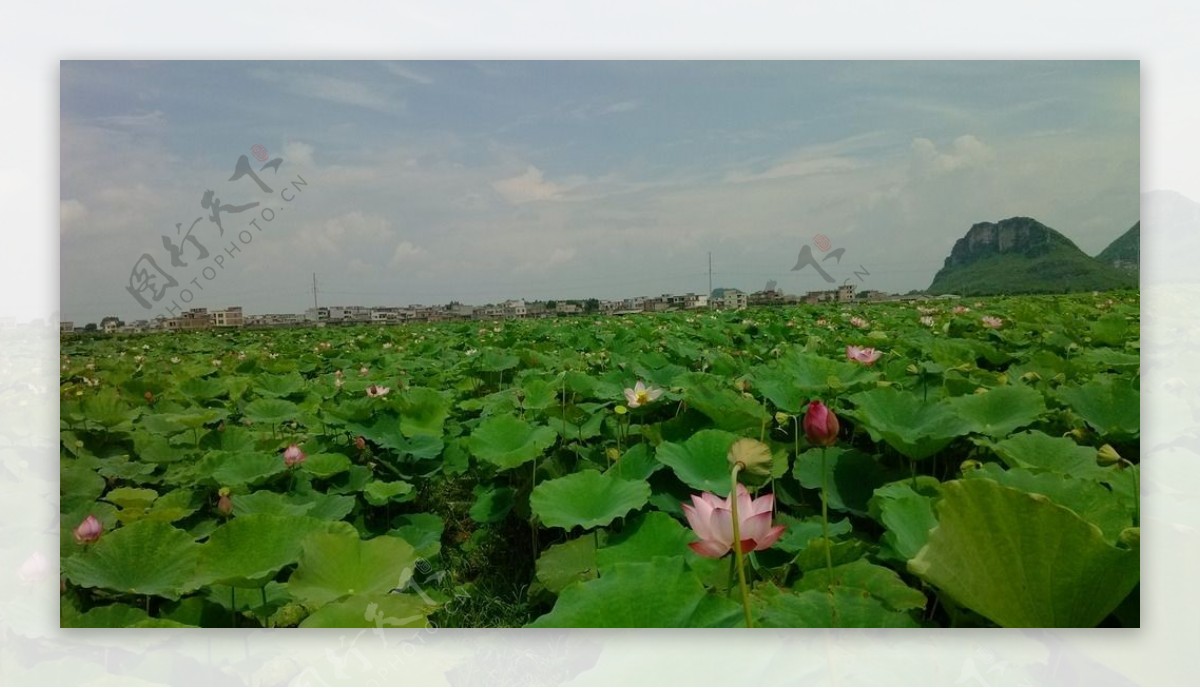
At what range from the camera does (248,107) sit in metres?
2.05

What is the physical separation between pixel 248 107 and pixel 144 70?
0.25 meters

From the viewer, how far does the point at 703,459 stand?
5.54ft

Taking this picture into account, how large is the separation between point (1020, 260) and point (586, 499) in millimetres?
1441

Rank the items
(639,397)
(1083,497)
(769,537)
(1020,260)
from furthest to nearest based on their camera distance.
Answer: (1020,260) → (639,397) → (1083,497) → (769,537)

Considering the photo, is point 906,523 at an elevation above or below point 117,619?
above

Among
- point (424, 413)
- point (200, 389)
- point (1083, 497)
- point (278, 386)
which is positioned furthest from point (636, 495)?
point (200, 389)

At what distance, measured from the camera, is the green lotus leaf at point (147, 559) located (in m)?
1.44

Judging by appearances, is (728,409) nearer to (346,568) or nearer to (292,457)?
(346,568)

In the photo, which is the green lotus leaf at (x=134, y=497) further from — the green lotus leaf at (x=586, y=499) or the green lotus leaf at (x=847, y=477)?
the green lotus leaf at (x=847, y=477)

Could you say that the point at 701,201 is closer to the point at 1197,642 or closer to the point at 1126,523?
the point at 1126,523

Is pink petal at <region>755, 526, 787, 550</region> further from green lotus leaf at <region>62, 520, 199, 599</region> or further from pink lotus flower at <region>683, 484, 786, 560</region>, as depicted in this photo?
green lotus leaf at <region>62, 520, 199, 599</region>

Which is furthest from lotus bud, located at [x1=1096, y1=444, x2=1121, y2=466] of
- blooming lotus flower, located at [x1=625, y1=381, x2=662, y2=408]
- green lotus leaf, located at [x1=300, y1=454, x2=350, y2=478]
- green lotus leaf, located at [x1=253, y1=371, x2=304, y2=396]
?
green lotus leaf, located at [x1=253, y1=371, x2=304, y2=396]

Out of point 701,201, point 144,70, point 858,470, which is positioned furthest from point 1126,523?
point 144,70

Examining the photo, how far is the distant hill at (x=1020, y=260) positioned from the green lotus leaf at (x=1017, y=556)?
1.15m
